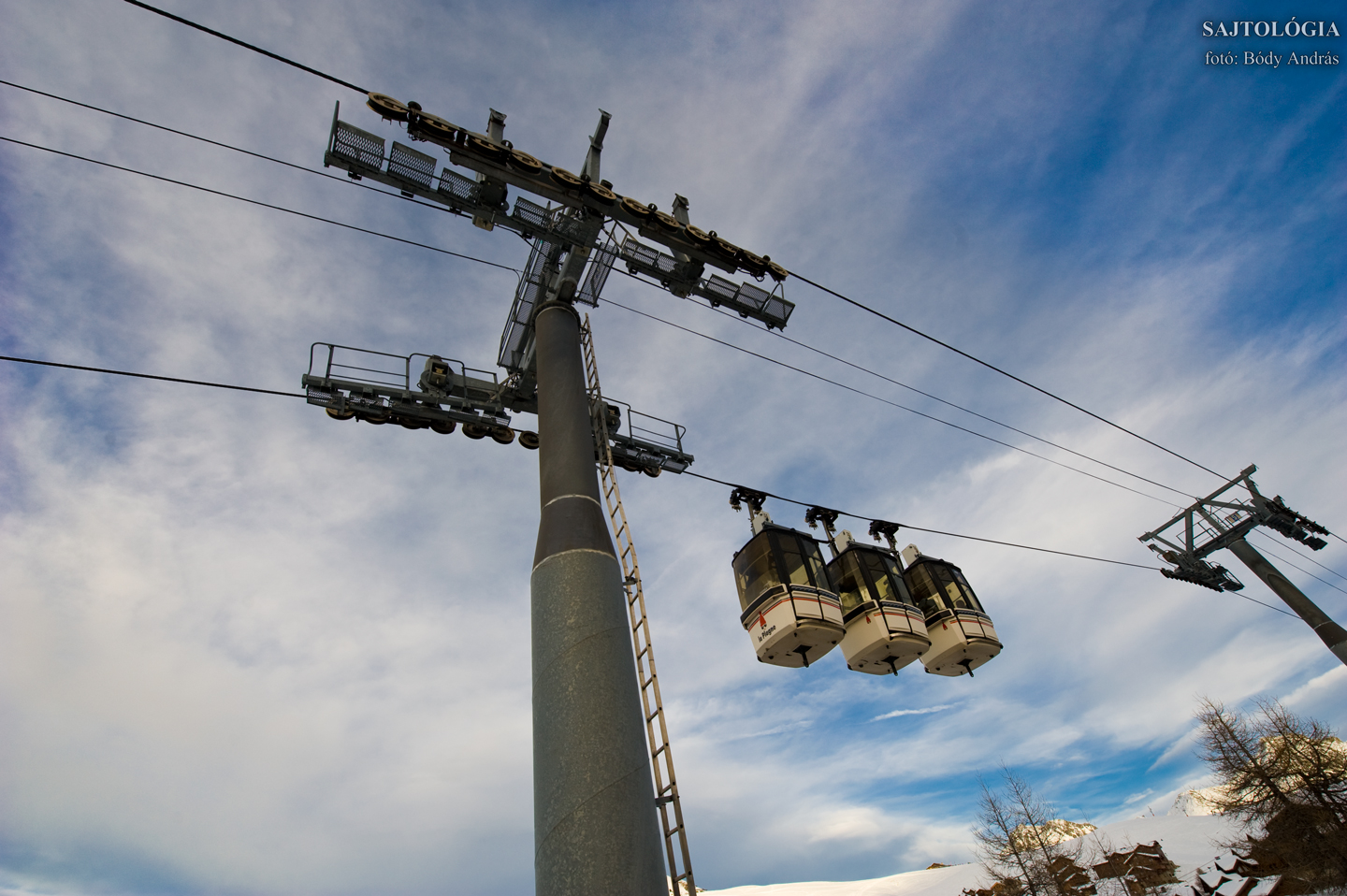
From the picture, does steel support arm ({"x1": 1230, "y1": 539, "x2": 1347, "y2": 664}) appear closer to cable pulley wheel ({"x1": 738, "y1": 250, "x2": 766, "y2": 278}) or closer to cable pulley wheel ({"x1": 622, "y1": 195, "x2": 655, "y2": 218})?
cable pulley wheel ({"x1": 738, "y1": 250, "x2": 766, "y2": 278})

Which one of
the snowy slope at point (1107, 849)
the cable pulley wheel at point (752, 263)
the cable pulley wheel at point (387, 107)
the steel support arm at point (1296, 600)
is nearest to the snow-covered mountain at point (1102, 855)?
the snowy slope at point (1107, 849)

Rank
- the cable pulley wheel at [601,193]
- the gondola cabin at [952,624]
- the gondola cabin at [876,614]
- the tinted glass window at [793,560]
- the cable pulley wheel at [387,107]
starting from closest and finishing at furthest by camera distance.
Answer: the cable pulley wheel at [387,107] → the cable pulley wheel at [601,193] → the tinted glass window at [793,560] → the gondola cabin at [876,614] → the gondola cabin at [952,624]

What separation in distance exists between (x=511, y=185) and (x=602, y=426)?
353cm

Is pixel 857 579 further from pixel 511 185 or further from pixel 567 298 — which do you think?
pixel 511 185

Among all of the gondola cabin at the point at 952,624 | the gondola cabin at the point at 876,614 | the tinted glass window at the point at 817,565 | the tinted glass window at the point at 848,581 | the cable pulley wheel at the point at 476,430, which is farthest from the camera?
the gondola cabin at the point at 952,624

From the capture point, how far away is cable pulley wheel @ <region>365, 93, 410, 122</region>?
26.9 ft

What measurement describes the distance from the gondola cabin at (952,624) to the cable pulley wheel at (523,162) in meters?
10.4

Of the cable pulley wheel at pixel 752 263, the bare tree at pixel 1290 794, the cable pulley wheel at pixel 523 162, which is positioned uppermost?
the cable pulley wheel at pixel 752 263

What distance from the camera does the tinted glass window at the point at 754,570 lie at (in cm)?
1071

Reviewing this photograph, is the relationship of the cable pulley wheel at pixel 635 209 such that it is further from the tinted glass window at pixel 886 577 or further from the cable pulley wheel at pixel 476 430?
the tinted glass window at pixel 886 577

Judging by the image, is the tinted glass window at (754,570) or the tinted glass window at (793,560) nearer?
the tinted glass window at (793,560)

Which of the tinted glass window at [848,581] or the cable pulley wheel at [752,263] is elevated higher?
the cable pulley wheel at [752,263]

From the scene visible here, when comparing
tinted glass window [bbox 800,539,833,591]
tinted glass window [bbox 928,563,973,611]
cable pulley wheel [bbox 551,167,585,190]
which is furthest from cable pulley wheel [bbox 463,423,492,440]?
tinted glass window [bbox 928,563,973,611]

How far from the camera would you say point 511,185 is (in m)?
8.90
